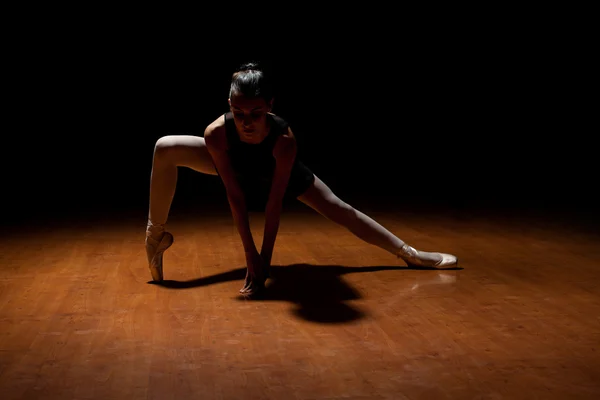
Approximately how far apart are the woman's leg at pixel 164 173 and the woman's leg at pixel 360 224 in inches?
16.0

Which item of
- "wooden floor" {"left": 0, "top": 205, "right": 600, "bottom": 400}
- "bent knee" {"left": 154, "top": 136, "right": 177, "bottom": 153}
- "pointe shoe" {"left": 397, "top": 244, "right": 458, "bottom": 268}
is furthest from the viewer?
"pointe shoe" {"left": 397, "top": 244, "right": 458, "bottom": 268}

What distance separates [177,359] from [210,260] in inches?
45.9

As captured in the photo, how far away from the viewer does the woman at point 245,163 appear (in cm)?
218

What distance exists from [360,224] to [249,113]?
2.51ft

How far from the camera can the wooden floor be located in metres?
1.57

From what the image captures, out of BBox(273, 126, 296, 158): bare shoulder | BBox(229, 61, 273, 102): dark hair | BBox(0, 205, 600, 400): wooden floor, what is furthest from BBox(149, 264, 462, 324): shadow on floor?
BBox(229, 61, 273, 102): dark hair

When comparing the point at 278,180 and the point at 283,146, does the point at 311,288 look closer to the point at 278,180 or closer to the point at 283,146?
the point at 278,180

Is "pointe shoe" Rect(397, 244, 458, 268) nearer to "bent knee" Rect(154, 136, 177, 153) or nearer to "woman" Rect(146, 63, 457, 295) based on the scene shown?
"woman" Rect(146, 63, 457, 295)

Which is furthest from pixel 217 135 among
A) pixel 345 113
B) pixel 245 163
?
pixel 345 113

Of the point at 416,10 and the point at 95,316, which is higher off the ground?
the point at 416,10

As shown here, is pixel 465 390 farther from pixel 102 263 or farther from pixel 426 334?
pixel 102 263

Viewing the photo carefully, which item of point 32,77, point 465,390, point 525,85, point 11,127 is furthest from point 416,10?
point 465,390

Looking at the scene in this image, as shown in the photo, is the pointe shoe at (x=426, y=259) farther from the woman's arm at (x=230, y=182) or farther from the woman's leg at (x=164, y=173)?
the woman's leg at (x=164, y=173)

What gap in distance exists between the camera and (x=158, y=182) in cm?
247
